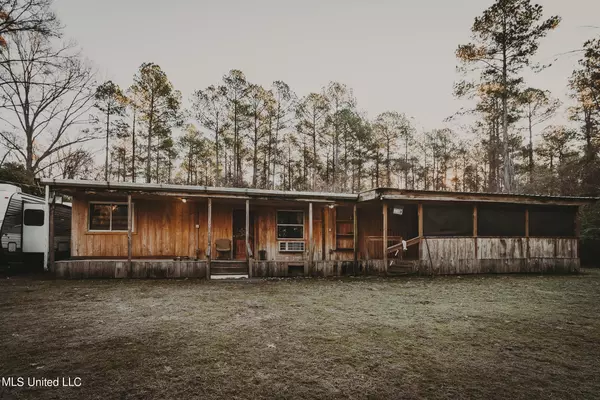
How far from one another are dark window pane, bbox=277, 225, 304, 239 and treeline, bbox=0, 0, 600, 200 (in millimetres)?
10664

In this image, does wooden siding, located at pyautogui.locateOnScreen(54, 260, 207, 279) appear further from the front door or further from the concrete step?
the front door

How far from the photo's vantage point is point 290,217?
13.4 meters

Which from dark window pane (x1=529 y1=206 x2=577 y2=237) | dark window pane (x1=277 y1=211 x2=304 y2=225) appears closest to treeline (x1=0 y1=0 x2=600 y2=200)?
dark window pane (x1=529 y1=206 x2=577 y2=237)

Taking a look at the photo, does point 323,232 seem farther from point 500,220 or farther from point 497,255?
point 500,220

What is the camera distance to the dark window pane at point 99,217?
11156 mm

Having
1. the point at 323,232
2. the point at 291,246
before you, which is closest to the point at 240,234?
the point at 291,246

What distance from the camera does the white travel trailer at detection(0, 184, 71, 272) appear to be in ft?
33.2

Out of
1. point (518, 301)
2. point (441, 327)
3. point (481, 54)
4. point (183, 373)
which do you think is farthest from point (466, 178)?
point (183, 373)

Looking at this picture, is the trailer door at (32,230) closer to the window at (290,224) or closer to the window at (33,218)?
the window at (33,218)

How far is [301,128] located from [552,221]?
1818cm

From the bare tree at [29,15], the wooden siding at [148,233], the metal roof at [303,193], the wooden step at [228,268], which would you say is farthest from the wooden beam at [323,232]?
the bare tree at [29,15]

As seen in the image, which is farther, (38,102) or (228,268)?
(38,102)

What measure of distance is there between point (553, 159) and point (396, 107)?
537 inches

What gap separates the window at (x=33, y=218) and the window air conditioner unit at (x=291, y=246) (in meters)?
9.11
